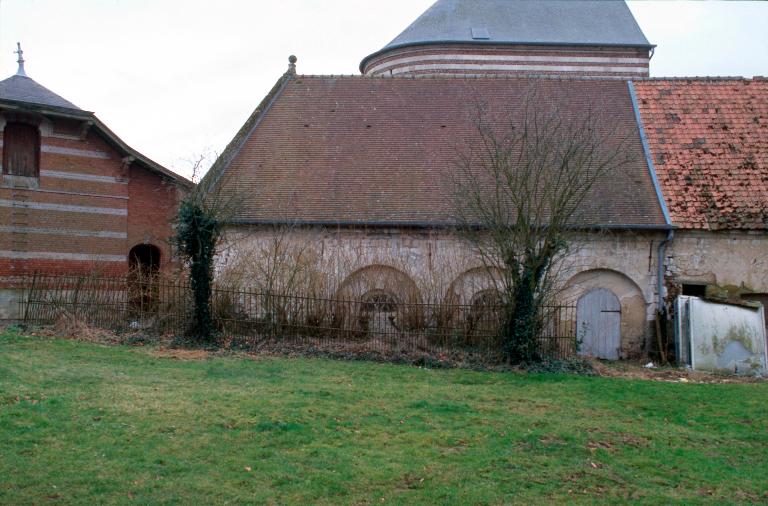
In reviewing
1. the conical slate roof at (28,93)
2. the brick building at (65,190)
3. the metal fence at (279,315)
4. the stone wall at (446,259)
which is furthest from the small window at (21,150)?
the stone wall at (446,259)

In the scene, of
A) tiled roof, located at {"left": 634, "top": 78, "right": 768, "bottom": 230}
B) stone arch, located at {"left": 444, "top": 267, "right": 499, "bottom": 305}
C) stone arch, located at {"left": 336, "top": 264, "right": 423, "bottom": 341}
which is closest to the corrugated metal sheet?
tiled roof, located at {"left": 634, "top": 78, "right": 768, "bottom": 230}

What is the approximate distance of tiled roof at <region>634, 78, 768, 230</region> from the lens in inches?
717

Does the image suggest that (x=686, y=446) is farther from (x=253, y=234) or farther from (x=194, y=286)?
(x=253, y=234)

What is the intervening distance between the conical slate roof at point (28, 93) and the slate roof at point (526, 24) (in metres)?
14.7

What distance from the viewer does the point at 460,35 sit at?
100 feet

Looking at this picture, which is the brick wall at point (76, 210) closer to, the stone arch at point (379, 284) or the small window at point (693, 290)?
the stone arch at point (379, 284)

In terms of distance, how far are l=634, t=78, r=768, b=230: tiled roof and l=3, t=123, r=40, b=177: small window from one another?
51.7 feet

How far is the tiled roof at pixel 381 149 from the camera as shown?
18.6m

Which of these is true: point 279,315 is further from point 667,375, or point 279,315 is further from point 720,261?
point 720,261

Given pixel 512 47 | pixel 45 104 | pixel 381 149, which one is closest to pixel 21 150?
pixel 45 104

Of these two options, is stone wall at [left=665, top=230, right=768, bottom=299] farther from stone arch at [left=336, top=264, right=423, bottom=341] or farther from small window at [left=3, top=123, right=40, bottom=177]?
small window at [left=3, top=123, right=40, bottom=177]

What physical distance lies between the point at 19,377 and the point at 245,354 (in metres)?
4.61

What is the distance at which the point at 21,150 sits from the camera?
18.5 m

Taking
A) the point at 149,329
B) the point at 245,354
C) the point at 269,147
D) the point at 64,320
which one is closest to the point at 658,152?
the point at 269,147
